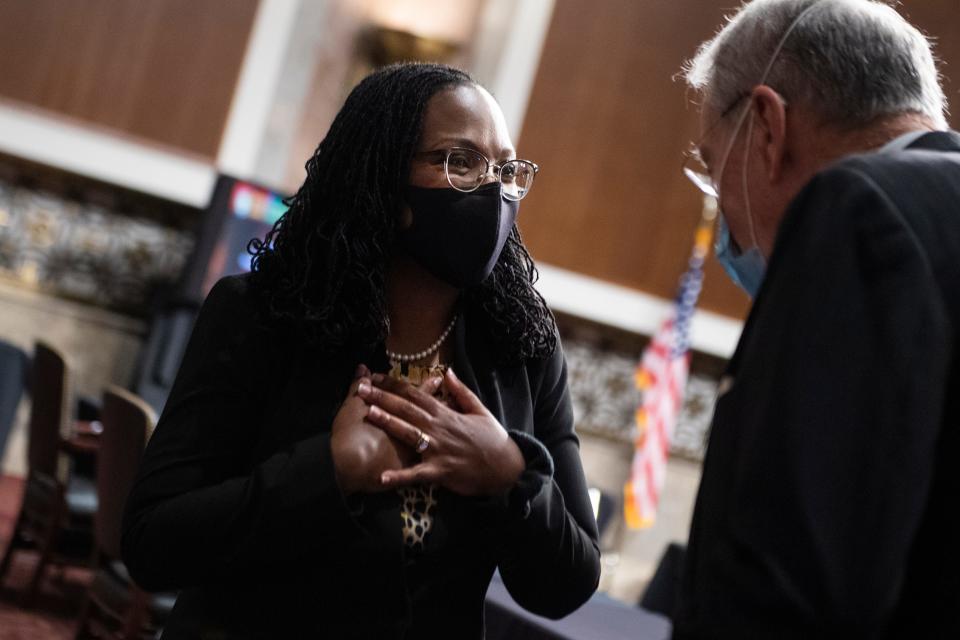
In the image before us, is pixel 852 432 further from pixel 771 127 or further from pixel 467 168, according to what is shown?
pixel 467 168

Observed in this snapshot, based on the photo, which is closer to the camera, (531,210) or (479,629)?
(479,629)

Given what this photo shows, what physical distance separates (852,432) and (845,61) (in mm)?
484

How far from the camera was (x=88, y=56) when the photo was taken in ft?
28.1

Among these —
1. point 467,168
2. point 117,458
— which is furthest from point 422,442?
point 117,458

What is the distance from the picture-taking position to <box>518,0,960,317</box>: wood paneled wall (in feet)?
30.1

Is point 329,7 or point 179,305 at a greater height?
point 329,7

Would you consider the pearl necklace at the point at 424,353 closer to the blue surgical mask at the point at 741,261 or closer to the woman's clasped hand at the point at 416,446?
the woman's clasped hand at the point at 416,446

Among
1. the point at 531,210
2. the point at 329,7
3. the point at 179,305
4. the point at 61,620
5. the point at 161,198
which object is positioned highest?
the point at 329,7

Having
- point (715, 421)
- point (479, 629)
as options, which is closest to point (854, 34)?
point (715, 421)

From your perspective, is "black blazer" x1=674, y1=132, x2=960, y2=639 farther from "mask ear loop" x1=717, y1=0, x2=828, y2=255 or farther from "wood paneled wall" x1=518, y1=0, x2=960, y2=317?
"wood paneled wall" x1=518, y1=0, x2=960, y2=317

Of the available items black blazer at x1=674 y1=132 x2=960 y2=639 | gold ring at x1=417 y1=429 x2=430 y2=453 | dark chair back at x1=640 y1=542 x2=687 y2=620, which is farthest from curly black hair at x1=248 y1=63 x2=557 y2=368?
dark chair back at x1=640 y1=542 x2=687 y2=620

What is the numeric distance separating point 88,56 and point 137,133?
2.15 ft

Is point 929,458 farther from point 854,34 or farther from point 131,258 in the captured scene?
point 131,258

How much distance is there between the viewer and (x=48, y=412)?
16.4 ft
